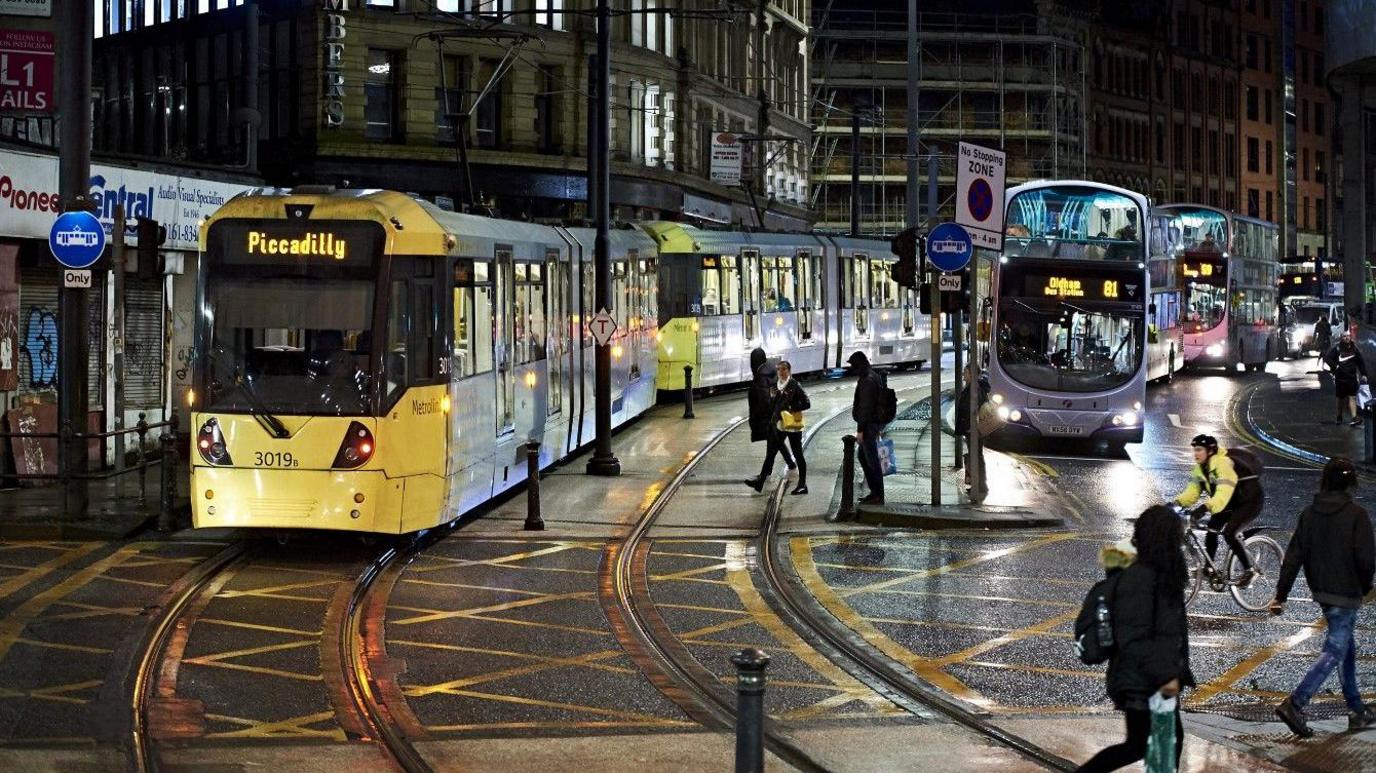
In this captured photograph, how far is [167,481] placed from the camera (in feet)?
63.0

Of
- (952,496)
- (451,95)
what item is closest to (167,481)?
(952,496)

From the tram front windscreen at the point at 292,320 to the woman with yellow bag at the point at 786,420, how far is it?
752cm

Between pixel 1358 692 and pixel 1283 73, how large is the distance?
108m

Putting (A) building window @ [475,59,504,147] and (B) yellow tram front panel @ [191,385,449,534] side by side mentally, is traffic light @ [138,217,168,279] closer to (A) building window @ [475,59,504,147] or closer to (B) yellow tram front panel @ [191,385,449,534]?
(B) yellow tram front panel @ [191,385,449,534]

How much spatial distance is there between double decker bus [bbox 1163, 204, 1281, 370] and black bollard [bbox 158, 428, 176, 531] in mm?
38433

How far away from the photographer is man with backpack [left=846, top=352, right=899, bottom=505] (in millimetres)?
22219

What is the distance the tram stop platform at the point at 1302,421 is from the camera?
102 ft

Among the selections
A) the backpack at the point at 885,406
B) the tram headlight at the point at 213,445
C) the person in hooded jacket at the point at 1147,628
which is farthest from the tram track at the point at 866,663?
the tram headlight at the point at 213,445

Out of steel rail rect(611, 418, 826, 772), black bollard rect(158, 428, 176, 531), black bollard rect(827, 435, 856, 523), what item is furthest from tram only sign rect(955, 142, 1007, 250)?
black bollard rect(158, 428, 176, 531)

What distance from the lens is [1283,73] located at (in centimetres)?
11419

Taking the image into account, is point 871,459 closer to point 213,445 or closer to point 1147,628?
point 213,445

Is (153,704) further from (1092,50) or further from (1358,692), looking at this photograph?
(1092,50)

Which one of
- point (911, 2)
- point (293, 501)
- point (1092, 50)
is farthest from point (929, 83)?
point (293, 501)

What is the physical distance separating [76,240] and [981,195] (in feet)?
29.1
